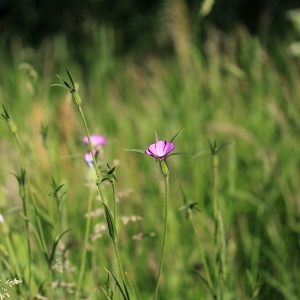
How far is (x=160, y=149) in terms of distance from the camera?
57 centimetres

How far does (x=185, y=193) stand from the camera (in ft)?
2.95

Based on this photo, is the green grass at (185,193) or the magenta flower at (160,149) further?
the green grass at (185,193)

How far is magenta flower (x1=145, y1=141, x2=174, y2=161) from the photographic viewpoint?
56 cm

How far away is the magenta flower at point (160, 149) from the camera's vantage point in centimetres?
56

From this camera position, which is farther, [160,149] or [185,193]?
[185,193]

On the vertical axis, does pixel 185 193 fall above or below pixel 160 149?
above

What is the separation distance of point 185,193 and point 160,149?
1.12ft

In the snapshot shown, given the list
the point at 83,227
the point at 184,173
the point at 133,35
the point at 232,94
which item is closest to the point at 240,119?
the point at 232,94

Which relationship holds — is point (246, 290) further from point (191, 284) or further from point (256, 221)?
point (256, 221)

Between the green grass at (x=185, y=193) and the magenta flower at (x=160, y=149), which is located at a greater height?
the green grass at (x=185, y=193)

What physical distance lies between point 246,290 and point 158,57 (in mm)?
2321

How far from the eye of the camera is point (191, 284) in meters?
1.10

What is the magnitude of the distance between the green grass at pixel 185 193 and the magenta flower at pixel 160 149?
0.05 m

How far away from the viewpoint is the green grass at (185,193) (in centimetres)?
101
